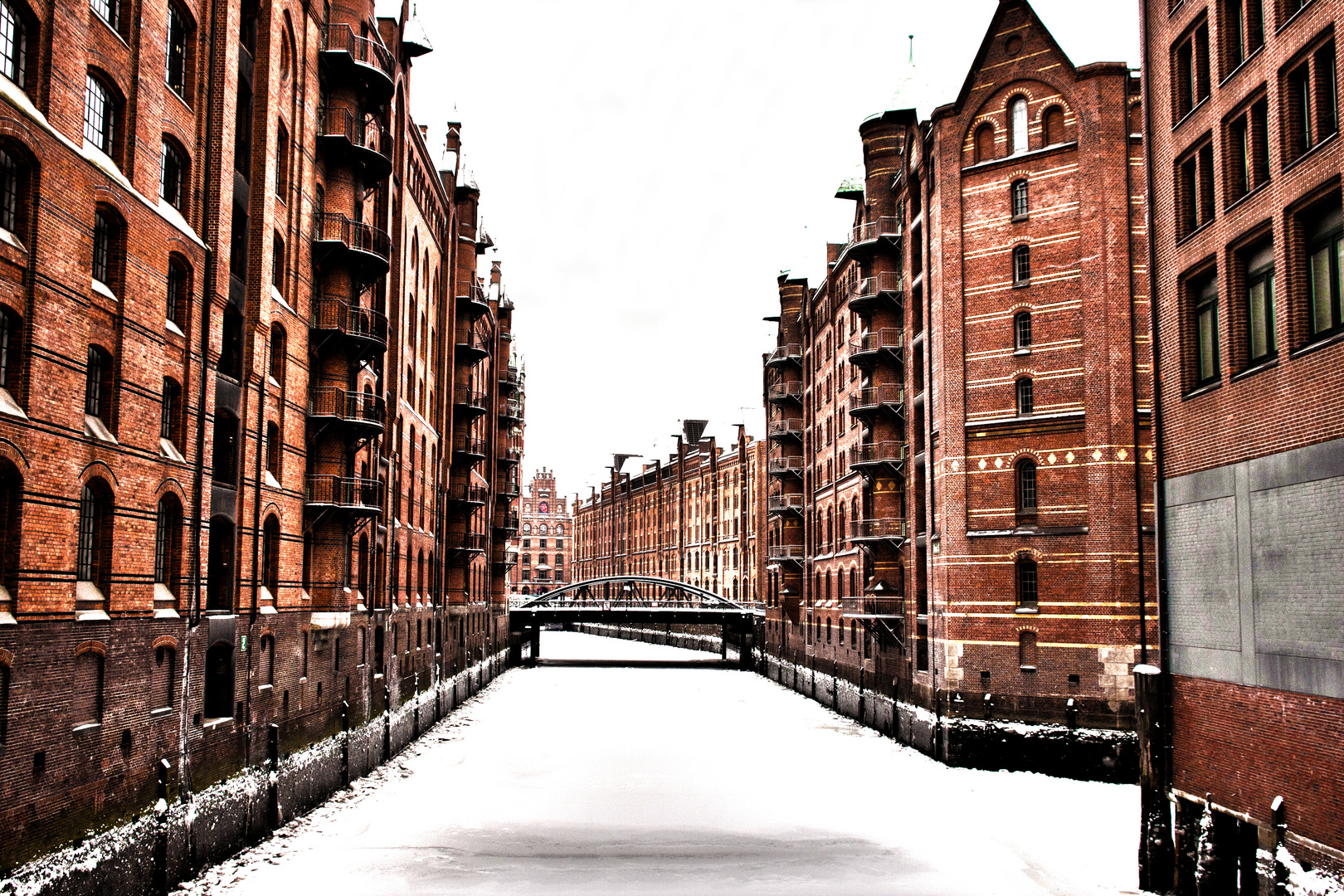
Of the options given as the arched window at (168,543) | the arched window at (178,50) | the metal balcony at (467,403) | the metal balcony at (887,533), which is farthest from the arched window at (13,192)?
the metal balcony at (467,403)

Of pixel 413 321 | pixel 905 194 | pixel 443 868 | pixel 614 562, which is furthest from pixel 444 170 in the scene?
pixel 614 562

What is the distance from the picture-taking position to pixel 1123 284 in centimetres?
2881

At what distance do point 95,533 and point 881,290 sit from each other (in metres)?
27.6

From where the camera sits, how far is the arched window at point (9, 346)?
1269cm

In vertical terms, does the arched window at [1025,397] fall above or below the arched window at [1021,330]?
below

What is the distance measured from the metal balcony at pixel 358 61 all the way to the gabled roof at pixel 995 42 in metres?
15.2

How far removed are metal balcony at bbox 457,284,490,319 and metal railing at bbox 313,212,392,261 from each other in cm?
2055

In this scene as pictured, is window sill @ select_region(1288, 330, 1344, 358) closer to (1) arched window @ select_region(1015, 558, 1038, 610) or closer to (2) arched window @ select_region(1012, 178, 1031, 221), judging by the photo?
Result: (1) arched window @ select_region(1015, 558, 1038, 610)

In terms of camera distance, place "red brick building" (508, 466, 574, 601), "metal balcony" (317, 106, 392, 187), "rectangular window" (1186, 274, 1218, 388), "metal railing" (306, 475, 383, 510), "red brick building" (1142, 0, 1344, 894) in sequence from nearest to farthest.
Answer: "red brick building" (1142, 0, 1344, 894)
"rectangular window" (1186, 274, 1218, 388)
"metal railing" (306, 475, 383, 510)
"metal balcony" (317, 106, 392, 187)
"red brick building" (508, 466, 574, 601)

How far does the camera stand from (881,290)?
37.4 metres

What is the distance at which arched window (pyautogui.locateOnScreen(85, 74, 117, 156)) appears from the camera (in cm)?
1469

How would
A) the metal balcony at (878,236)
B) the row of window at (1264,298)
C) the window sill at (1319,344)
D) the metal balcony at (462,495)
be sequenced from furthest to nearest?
1. the metal balcony at (462,495)
2. the metal balcony at (878,236)
3. the row of window at (1264,298)
4. the window sill at (1319,344)

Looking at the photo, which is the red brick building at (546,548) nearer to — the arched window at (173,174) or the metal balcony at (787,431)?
the metal balcony at (787,431)

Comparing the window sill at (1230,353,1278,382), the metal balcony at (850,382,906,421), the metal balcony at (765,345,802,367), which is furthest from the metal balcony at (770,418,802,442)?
the window sill at (1230,353,1278,382)
